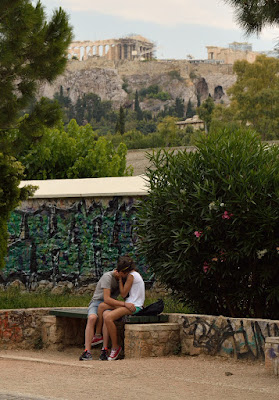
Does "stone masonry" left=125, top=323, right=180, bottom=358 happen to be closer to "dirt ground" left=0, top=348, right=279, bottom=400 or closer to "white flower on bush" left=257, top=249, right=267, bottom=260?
"dirt ground" left=0, top=348, right=279, bottom=400

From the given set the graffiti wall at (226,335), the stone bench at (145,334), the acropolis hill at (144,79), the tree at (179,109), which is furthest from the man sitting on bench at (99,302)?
the acropolis hill at (144,79)

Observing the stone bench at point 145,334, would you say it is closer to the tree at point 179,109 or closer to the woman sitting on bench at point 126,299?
the woman sitting on bench at point 126,299

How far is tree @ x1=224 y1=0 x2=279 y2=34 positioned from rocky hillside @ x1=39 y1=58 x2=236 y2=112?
6581 inches

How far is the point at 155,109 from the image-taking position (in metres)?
172

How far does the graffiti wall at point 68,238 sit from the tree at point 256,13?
7.42 metres

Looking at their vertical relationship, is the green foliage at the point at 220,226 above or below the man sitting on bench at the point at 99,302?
above

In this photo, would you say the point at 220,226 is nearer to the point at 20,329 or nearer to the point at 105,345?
the point at 105,345

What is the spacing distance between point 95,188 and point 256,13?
8286 mm

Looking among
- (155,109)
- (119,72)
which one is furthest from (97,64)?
(155,109)

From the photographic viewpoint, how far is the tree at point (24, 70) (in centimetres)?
1297

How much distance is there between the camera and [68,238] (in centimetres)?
1680

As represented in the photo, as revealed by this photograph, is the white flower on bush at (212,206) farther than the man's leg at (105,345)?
Yes

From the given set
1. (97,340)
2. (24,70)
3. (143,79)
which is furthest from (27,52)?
(143,79)

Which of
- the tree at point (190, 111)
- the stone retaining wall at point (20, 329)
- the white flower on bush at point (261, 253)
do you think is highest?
the tree at point (190, 111)
